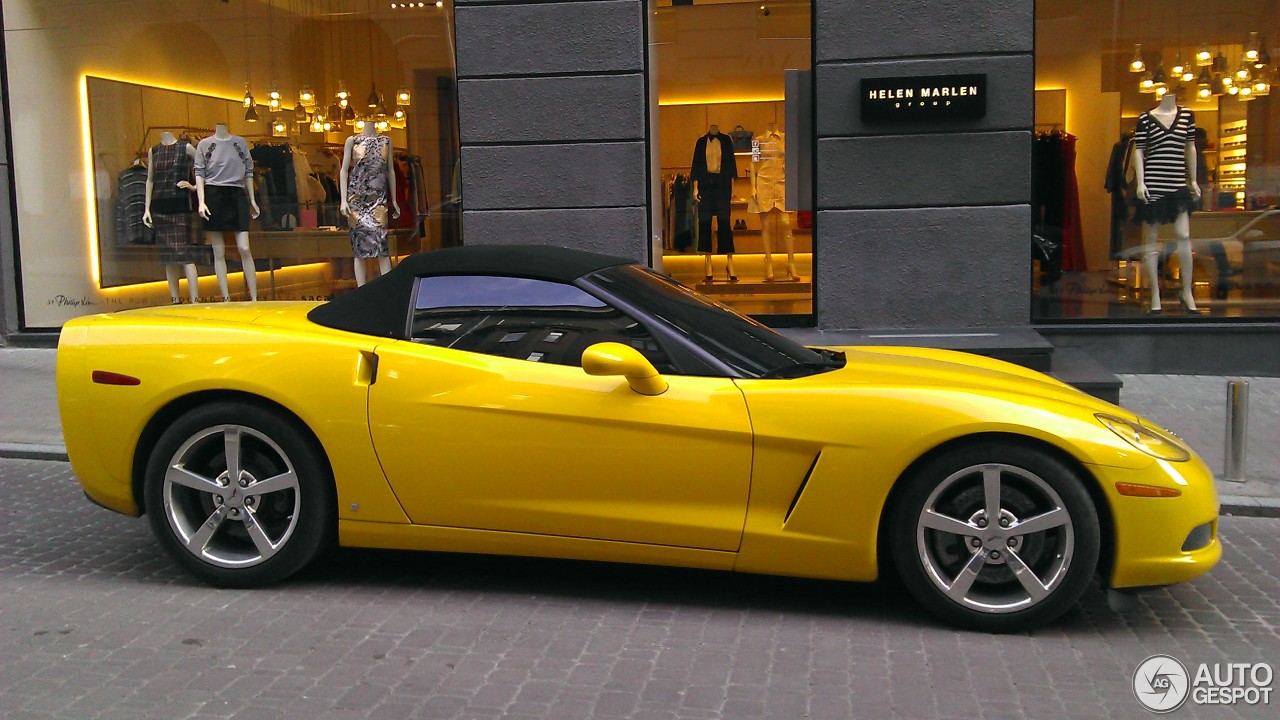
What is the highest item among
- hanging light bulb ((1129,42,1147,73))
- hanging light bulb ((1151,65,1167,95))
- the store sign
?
hanging light bulb ((1129,42,1147,73))

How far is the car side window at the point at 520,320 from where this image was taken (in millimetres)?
4906

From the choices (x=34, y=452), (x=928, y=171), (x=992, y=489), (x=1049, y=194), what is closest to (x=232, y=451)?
(x=992, y=489)

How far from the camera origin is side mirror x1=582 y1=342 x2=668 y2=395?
4586mm

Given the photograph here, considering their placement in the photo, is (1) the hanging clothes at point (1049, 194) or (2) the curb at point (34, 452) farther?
(1) the hanging clothes at point (1049, 194)

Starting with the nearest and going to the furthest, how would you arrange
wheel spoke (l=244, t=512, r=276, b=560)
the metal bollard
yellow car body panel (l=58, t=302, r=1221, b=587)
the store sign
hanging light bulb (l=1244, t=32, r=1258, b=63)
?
yellow car body panel (l=58, t=302, r=1221, b=587)
wheel spoke (l=244, t=512, r=276, b=560)
the metal bollard
the store sign
hanging light bulb (l=1244, t=32, r=1258, b=63)

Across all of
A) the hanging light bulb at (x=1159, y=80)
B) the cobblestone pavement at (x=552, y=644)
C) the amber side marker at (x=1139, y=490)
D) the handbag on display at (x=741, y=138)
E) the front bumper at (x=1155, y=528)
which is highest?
the hanging light bulb at (x=1159, y=80)

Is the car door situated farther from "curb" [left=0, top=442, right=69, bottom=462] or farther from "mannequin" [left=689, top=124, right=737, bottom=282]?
"mannequin" [left=689, top=124, right=737, bottom=282]

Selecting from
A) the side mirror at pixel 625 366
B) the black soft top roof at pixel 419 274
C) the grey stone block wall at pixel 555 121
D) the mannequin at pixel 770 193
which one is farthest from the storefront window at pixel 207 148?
the side mirror at pixel 625 366

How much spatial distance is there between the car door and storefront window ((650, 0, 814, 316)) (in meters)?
6.41

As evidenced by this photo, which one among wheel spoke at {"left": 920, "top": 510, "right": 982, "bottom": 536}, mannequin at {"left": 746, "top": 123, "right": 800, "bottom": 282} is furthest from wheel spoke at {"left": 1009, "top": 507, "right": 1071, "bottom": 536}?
mannequin at {"left": 746, "top": 123, "right": 800, "bottom": 282}

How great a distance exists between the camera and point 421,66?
39.4 ft

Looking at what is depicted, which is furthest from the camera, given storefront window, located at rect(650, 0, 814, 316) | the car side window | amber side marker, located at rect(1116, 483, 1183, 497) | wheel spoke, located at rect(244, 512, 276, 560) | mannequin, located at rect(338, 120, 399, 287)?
mannequin, located at rect(338, 120, 399, 287)

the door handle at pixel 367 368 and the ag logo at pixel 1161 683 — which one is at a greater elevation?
the door handle at pixel 367 368

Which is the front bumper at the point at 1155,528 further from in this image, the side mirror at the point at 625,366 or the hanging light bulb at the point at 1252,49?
the hanging light bulb at the point at 1252,49
